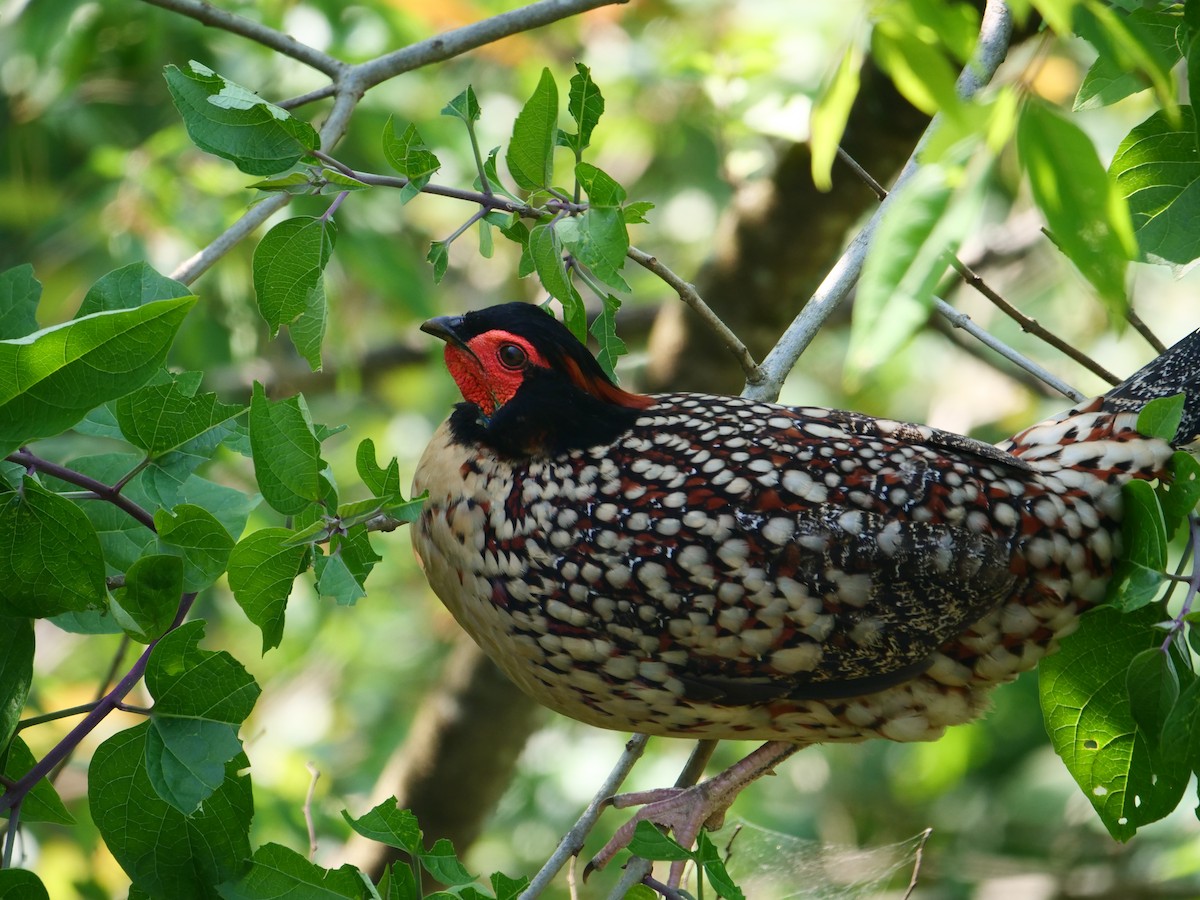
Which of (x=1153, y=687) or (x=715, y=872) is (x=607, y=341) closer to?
(x=715, y=872)

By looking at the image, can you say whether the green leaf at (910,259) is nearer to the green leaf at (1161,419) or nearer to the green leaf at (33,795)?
the green leaf at (1161,419)

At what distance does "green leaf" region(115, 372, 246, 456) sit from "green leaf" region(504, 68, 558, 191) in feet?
2.08

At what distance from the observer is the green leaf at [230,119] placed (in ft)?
6.61

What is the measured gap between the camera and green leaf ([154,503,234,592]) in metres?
1.94

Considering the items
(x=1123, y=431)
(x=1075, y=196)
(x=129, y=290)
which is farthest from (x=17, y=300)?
(x=1123, y=431)

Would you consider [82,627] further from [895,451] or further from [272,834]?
[272,834]

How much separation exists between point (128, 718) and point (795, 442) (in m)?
5.40

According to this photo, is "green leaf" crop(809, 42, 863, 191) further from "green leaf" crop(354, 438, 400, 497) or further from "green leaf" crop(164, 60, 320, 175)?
"green leaf" crop(164, 60, 320, 175)

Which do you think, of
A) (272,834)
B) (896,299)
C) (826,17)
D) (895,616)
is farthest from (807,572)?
(272,834)

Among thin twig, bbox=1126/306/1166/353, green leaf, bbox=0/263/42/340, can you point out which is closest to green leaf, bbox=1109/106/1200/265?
thin twig, bbox=1126/306/1166/353

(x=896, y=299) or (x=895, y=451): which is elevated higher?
(x=896, y=299)

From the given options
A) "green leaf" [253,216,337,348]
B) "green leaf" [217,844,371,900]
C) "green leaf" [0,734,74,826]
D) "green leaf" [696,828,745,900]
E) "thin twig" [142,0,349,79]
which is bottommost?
"green leaf" [0,734,74,826]

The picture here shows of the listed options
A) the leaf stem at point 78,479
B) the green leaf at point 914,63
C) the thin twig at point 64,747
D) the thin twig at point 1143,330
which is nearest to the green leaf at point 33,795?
the thin twig at point 64,747

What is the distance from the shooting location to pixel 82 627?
2.21 meters
